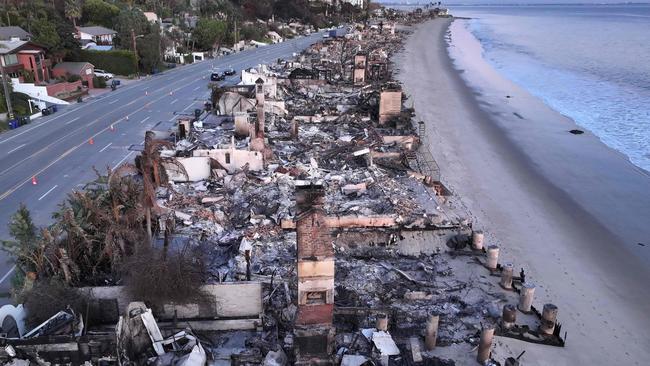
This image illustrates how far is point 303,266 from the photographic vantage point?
11.6 meters

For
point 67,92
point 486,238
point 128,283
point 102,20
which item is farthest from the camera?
point 102,20

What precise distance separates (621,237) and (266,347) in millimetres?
17415

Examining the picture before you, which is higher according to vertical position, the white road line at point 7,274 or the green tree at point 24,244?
the green tree at point 24,244

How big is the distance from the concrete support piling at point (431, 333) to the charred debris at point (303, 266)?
6 centimetres

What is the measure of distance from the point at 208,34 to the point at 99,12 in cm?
1551

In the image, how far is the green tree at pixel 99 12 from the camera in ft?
236

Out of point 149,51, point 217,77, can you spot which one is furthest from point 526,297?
point 149,51

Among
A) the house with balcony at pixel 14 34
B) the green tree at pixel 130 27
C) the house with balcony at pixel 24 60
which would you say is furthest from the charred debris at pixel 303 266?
the green tree at pixel 130 27

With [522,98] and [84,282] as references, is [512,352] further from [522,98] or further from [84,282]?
[522,98]

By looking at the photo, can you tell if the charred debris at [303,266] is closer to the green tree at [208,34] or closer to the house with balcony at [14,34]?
the house with balcony at [14,34]

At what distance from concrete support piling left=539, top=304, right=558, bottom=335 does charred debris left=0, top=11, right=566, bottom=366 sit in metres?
0.04

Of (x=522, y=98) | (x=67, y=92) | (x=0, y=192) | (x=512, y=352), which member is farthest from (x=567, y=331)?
(x=67, y=92)

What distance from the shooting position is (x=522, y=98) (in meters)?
48.2

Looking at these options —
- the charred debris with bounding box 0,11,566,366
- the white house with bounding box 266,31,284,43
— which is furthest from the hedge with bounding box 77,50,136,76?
the white house with bounding box 266,31,284,43
